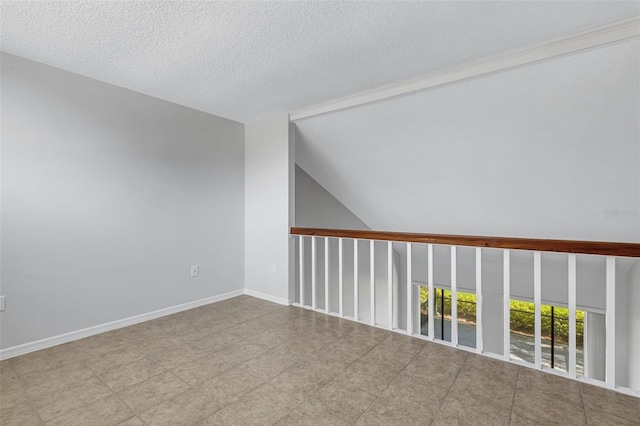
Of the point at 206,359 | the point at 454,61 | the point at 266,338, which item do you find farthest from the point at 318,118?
the point at 206,359

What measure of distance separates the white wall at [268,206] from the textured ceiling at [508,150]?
0.36m

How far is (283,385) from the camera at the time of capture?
5.90 feet

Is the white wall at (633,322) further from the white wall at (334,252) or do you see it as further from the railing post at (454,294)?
the white wall at (334,252)

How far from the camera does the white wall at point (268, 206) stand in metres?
→ 3.35

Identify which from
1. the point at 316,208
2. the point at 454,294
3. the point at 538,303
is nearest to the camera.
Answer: the point at 538,303

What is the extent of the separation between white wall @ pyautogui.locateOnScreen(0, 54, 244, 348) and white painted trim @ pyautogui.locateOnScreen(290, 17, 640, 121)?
161 centimetres

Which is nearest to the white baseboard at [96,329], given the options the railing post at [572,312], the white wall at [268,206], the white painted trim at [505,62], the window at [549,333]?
the white wall at [268,206]

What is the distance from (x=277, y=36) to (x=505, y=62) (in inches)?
62.7

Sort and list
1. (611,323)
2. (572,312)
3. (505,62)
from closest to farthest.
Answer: (611,323), (572,312), (505,62)

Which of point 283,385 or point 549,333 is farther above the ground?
point 283,385

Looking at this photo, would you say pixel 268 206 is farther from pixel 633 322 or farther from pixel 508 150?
pixel 633 322

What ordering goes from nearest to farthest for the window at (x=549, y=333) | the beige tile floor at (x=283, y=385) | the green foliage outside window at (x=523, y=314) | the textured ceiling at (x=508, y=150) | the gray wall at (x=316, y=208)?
1. the beige tile floor at (x=283, y=385)
2. the textured ceiling at (x=508, y=150)
3. the gray wall at (x=316, y=208)
4. the window at (x=549, y=333)
5. the green foliage outside window at (x=523, y=314)

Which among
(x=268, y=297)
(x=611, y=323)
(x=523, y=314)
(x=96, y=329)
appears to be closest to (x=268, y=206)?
(x=268, y=297)

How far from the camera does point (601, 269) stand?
11.0ft
